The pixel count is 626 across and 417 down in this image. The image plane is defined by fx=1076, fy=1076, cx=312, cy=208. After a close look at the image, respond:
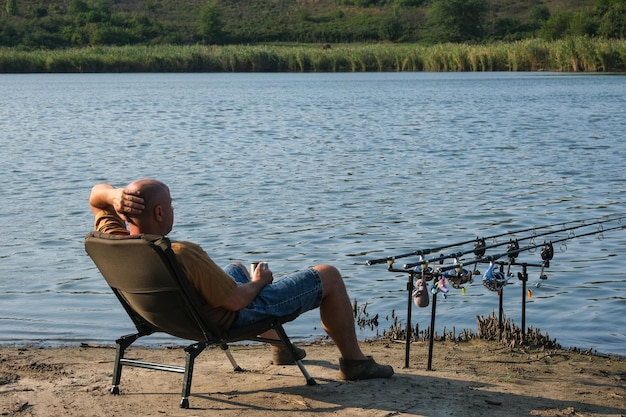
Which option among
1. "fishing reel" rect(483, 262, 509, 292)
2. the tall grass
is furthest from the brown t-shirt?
the tall grass

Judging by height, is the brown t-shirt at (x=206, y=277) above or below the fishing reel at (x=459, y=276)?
above

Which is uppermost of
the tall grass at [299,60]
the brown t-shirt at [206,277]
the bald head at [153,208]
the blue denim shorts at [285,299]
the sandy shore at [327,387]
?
the bald head at [153,208]

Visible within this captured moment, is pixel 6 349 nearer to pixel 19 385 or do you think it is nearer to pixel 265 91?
pixel 19 385

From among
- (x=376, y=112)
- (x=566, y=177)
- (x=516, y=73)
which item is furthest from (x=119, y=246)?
(x=516, y=73)

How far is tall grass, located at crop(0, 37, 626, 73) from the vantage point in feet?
182

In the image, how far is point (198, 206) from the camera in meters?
13.4

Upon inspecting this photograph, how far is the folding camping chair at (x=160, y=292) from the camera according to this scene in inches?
193

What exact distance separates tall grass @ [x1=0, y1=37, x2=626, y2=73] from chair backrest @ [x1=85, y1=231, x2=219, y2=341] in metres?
49.5

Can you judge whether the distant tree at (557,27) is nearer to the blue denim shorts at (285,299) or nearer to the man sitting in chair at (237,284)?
the man sitting in chair at (237,284)

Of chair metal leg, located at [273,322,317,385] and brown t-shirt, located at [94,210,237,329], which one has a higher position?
brown t-shirt, located at [94,210,237,329]

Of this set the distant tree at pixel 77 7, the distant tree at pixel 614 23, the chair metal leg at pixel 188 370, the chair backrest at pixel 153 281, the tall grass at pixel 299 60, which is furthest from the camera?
the distant tree at pixel 77 7

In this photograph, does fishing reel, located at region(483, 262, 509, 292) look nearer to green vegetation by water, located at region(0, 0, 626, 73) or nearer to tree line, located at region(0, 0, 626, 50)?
green vegetation by water, located at region(0, 0, 626, 73)

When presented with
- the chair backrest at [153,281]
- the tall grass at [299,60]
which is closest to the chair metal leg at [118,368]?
the chair backrest at [153,281]

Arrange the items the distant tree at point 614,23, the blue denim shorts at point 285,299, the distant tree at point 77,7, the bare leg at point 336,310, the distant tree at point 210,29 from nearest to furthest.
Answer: the blue denim shorts at point 285,299 < the bare leg at point 336,310 < the distant tree at point 614,23 < the distant tree at point 210,29 < the distant tree at point 77,7
